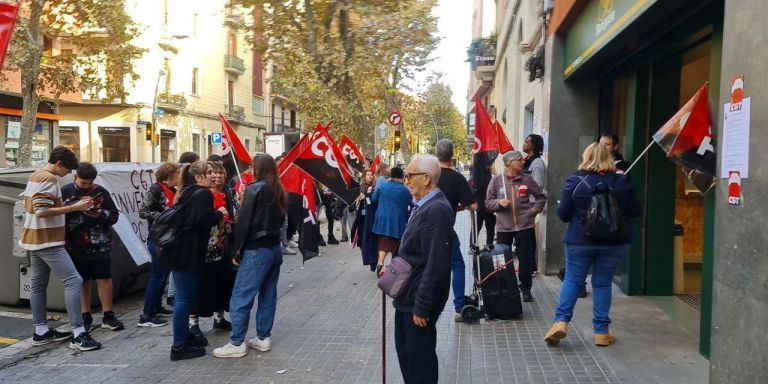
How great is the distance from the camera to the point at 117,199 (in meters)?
7.70

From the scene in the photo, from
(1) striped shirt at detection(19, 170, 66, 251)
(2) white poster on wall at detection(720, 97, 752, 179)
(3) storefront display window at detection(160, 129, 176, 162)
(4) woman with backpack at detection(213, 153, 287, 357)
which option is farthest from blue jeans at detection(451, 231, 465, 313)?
(3) storefront display window at detection(160, 129, 176, 162)

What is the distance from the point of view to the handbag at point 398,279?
3.86m

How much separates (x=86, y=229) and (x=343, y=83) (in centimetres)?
1209

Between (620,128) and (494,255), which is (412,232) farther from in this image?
(620,128)

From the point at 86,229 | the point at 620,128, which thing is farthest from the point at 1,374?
the point at 620,128

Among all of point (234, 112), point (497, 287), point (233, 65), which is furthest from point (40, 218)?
point (234, 112)

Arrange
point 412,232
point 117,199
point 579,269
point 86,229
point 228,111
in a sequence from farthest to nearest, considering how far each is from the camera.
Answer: point 228,111 → point 117,199 → point 86,229 → point 579,269 → point 412,232

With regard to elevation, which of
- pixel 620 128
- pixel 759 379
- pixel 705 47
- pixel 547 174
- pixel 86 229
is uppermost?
pixel 705 47

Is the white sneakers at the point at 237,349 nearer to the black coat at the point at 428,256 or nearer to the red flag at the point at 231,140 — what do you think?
the black coat at the point at 428,256

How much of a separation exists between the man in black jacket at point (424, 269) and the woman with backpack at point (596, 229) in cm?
205

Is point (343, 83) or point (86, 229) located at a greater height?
point (343, 83)

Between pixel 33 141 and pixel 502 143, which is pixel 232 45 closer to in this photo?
pixel 33 141

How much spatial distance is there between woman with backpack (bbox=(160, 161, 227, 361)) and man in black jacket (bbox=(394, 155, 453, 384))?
7.21 ft

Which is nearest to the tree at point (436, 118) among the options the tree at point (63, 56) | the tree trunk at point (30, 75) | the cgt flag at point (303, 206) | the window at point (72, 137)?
the window at point (72, 137)
